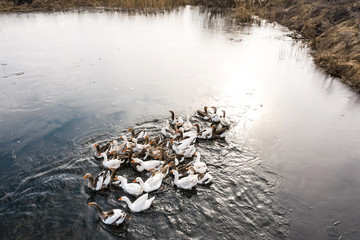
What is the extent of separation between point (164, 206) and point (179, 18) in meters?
32.1

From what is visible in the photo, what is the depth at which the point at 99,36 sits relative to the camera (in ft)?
78.5

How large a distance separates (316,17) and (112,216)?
30540mm

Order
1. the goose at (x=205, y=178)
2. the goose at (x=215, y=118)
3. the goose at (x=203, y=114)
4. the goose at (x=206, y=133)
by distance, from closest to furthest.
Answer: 1. the goose at (x=205, y=178)
2. the goose at (x=206, y=133)
3. the goose at (x=215, y=118)
4. the goose at (x=203, y=114)

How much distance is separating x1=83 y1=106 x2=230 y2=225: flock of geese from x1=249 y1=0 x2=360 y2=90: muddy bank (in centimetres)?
1123

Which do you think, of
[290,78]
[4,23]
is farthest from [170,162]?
[4,23]

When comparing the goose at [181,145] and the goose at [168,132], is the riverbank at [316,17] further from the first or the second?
the goose at [168,132]

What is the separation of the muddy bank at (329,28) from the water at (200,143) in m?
1.15

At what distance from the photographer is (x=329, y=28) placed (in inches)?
910

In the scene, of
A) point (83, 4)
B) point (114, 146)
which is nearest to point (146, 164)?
point (114, 146)

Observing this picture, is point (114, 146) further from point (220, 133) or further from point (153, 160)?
point (220, 133)

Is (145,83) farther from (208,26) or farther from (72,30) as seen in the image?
(208,26)

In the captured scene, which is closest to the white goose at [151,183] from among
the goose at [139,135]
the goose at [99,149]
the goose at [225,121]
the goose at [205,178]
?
the goose at [205,178]

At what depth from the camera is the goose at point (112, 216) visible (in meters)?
6.48

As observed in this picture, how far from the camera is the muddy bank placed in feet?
54.7
